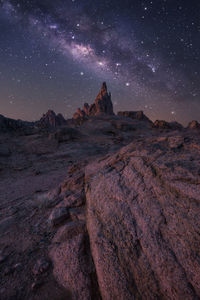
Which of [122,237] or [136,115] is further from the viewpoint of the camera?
[136,115]

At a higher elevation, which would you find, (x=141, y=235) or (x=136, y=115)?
(x=136, y=115)

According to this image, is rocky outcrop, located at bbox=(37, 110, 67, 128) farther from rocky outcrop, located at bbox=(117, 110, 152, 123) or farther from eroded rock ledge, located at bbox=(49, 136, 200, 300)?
eroded rock ledge, located at bbox=(49, 136, 200, 300)

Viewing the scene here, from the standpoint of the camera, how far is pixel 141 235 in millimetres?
2838

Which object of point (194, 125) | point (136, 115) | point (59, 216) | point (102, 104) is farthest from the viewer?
point (102, 104)

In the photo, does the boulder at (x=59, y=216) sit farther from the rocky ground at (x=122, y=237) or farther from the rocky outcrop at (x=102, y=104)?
→ the rocky outcrop at (x=102, y=104)

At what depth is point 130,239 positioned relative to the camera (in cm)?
289

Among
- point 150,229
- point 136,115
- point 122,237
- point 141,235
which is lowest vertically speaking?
point 122,237

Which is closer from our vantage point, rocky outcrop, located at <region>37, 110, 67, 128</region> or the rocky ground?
the rocky ground

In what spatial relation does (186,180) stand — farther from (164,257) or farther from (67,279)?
(67,279)

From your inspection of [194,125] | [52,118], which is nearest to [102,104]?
[52,118]

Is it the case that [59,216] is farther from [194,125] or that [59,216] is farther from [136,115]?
[136,115]

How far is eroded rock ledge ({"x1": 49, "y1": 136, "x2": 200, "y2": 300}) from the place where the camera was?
2.32m

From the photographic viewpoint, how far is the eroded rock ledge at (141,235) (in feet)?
7.62

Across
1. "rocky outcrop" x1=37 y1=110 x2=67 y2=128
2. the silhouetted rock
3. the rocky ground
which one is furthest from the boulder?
"rocky outcrop" x1=37 y1=110 x2=67 y2=128
